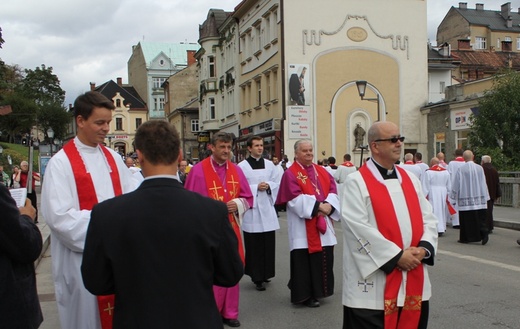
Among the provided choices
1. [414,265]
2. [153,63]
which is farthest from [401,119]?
[153,63]

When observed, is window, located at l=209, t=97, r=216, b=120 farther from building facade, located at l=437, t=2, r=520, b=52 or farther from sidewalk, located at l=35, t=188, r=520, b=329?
building facade, located at l=437, t=2, r=520, b=52

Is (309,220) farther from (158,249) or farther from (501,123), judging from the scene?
(501,123)

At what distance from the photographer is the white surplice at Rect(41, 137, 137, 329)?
344 centimetres

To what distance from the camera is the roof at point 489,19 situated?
67.2m

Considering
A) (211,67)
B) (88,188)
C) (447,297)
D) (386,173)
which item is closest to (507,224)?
(447,297)

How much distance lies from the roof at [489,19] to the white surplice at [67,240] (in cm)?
6940

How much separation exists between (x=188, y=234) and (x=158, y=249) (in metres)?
0.14

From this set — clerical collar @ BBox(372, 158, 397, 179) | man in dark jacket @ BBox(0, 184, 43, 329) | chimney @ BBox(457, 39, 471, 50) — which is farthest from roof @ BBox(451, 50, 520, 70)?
man in dark jacket @ BBox(0, 184, 43, 329)

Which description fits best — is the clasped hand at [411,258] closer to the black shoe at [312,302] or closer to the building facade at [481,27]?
the black shoe at [312,302]

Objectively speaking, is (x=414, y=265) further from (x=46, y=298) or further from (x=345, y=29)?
(x=345, y=29)

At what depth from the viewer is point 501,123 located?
21.8 m

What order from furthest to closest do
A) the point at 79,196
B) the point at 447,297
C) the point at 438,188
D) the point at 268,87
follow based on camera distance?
the point at 268,87
the point at 438,188
the point at 447,297
the point at 79,196

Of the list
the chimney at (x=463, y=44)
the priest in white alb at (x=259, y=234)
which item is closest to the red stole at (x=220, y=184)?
the priest in white alb at (x=259, y=234)

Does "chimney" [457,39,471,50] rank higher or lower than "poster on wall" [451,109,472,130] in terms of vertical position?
higher
